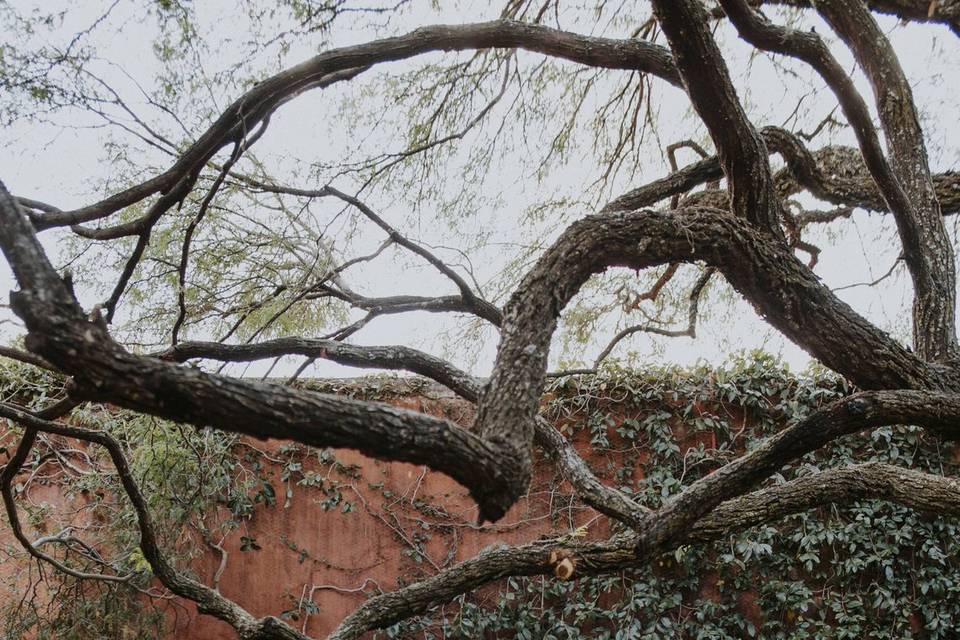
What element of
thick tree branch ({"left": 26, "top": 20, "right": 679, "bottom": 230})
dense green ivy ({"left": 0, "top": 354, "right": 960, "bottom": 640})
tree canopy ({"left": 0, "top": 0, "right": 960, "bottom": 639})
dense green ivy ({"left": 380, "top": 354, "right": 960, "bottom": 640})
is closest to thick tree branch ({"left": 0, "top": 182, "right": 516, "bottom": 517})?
tree canopy ({"left": 0, "top": 0, "right": 960, "bottom": 639})

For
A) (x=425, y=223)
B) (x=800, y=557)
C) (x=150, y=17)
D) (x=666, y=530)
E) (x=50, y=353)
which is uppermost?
Result: (x=425, y=223)

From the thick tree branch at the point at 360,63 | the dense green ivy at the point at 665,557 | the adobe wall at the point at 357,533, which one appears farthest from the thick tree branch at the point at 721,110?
the adobe wall at the point at 357,533

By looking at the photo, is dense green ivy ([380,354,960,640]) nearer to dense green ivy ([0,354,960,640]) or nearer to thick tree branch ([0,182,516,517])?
dense green ivy ([0,354,960,640])

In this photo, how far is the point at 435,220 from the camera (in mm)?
3705

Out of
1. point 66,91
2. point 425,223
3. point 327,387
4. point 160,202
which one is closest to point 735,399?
point 425,223

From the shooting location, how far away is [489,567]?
2697 mm

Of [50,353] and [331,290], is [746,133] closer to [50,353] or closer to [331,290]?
[331,290]

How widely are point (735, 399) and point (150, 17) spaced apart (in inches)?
136

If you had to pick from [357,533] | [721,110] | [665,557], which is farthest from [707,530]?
[357,533]

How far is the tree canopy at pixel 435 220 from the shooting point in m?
1.58

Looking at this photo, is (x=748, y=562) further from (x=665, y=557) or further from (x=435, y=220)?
(x=435, y=220)

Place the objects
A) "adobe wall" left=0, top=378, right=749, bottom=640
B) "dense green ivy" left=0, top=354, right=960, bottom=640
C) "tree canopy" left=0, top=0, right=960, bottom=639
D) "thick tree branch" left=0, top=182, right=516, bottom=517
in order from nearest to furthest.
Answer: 1. "thick tree branch" left=0, top=182, right=516, bottom=517
2. "tree canopy" left=0, top=0, right=960, bottom=639
3. "dense green ivy" left=0, top=354, right=960, bottom=640
4. "adobe wall" left=0, top=378, right=749, bottom=640

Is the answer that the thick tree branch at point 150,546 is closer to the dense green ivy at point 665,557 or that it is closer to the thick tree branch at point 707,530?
the thick tree branch at point 707,530

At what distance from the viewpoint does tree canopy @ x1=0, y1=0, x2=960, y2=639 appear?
62.0 inches
